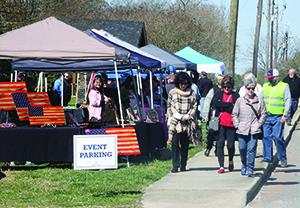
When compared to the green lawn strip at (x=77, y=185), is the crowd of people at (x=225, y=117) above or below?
above

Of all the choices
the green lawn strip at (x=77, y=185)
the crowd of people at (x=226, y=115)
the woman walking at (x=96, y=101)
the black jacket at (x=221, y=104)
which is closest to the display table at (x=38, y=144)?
the green lawn strip at (x=77, y=185)

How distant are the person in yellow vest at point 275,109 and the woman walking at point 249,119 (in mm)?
1842

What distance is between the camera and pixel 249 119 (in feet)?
27.8

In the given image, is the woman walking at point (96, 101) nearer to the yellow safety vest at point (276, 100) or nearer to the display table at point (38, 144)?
the display table at point (38, 144)

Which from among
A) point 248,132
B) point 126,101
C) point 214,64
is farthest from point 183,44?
point 248,132

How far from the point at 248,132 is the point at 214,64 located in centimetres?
1415

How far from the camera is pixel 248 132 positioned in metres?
8.45

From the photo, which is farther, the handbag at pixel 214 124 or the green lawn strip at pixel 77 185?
the handbag at pixel 214 124

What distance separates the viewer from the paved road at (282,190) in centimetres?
710

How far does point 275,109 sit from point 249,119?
80.6 inches

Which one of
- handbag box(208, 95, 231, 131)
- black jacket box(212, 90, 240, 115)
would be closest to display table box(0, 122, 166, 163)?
handbag box(208, 95, 231, 131)

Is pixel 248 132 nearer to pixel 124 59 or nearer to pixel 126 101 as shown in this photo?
pixel 124 59

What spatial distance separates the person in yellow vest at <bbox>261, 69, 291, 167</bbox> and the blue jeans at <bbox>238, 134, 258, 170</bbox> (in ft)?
6.06

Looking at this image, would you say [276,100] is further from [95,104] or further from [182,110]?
[95,104]
